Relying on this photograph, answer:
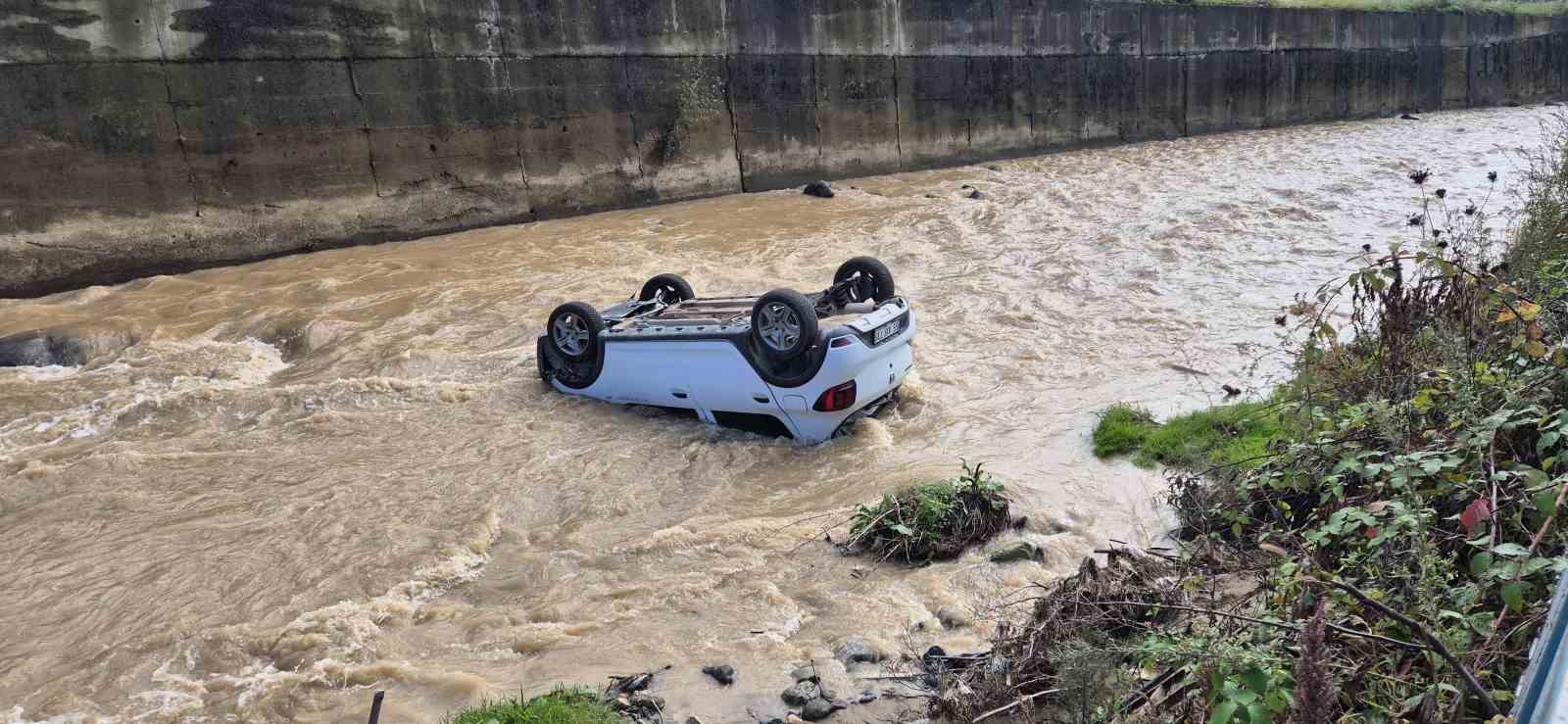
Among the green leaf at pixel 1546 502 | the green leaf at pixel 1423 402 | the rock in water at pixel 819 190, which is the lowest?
the green leaf at pixel 1423 402

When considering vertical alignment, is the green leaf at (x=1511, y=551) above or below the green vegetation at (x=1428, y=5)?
below

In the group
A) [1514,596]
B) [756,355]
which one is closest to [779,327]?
[756,355]

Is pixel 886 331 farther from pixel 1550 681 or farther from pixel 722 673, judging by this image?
pixel 1550 681

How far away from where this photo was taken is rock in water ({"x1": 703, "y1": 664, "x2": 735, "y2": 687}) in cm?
423

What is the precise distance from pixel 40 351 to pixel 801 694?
8488 mm

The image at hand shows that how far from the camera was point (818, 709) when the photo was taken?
12.7 feet

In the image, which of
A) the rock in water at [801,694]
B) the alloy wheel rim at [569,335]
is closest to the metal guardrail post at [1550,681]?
the rock in water at [801,694]

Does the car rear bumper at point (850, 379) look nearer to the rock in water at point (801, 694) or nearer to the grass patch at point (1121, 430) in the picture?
the grass patch at point (1121, 430)

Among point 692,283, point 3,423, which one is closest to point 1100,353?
point 692,283

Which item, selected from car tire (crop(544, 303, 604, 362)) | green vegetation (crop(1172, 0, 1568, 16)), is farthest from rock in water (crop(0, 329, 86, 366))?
green vegetation (crop(1172, 0, 1568, 16))

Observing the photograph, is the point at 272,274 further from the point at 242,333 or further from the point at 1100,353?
the point at 1100,353

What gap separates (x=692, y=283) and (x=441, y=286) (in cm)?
275

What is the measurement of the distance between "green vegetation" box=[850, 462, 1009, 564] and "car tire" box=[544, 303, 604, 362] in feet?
9.59

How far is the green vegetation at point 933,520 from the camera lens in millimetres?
5246
